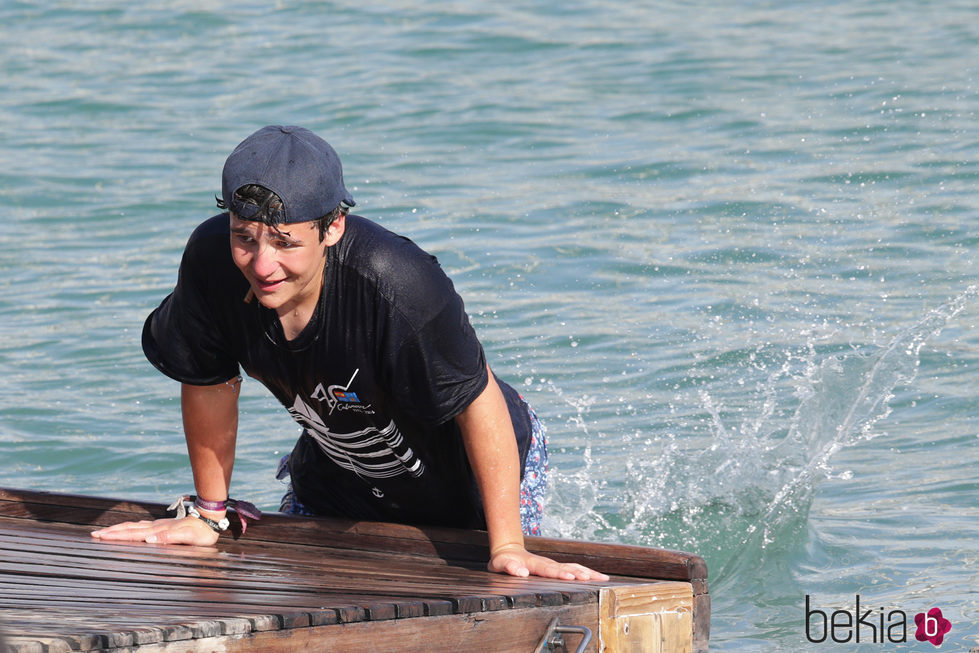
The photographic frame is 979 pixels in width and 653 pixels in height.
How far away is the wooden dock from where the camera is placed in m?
2.57

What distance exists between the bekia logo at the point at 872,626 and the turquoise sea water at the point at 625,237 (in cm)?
6

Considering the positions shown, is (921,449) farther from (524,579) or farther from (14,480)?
(14,480)

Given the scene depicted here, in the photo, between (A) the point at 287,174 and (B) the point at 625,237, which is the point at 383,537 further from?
(B) the point at 625,237

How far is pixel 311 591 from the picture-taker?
118 inches

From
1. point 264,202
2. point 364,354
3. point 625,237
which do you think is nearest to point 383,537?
point 364,354

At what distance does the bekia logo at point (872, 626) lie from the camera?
15.3 feet

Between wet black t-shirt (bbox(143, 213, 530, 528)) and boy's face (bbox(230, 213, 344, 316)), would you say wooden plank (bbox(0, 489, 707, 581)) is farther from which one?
boy's face (bbox(230, 213, 344, 316))

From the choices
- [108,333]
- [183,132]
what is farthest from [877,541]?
[183,132]

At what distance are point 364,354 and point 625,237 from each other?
6255 mm

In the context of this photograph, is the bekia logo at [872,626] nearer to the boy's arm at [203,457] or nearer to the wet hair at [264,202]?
the boy's arm at [203,457]

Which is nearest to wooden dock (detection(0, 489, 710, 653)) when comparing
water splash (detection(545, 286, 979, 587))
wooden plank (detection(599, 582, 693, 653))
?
wooden plank (detection(599, 582, 693, 653))

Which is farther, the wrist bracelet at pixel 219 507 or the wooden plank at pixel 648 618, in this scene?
the wrist bracelet at pixel 219 507

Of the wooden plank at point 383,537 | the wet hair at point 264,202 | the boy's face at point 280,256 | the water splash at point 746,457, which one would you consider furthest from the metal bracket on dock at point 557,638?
the water splash at point 746,457

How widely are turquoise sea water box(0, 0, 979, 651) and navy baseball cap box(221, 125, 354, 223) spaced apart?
2476 millimetres
